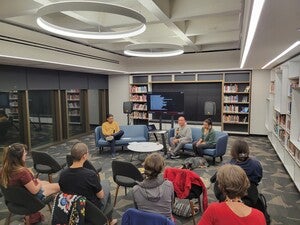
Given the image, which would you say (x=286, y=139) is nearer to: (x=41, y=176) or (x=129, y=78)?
(x=41, y=176)

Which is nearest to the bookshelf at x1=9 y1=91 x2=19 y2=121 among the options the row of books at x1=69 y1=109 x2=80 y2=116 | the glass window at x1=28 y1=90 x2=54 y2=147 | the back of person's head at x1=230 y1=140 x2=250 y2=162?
the glass window at x1=28 y1=90 x2=54 y2=147

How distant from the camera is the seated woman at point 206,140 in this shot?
19.0 ft

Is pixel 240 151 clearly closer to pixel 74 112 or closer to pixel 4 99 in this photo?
pixel 4 99

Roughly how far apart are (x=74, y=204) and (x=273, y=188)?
11.8ft

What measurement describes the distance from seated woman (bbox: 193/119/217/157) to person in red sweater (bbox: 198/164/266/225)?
163 inches

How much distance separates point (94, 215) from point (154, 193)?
581mm

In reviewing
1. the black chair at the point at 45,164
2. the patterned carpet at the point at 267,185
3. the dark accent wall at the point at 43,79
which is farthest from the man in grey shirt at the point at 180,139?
the dark accent wall at the point at 43,79

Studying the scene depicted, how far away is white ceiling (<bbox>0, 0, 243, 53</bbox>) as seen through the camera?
3.62m

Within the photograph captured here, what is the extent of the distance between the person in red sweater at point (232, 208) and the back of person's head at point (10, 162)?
6.97 ft

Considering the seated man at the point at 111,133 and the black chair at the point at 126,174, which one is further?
the seated man at the point at 111,133

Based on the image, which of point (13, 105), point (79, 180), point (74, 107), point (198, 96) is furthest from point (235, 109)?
point (79, 180)

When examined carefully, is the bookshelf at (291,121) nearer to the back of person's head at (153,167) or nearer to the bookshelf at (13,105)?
the back of person's head at (153,167)

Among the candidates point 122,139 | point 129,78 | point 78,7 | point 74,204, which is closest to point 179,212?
point 74,204

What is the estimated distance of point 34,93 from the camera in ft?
24.0
